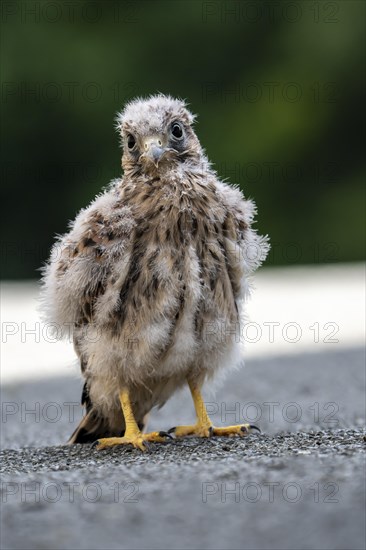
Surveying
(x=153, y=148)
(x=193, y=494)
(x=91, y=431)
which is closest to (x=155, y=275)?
(x=153, y=148)

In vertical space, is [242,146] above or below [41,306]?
above

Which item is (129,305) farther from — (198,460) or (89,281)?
(198,460)

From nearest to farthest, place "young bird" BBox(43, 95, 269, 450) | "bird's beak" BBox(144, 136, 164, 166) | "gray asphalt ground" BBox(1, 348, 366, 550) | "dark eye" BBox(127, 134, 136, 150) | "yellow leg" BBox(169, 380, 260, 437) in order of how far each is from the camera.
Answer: "gray asphalt ground" BBox(1, 348, 366, 550), "young bird" BBox(43, 95, 269, 450), "bird's beak" BBox(144, 136, 164, 166), "yellow leg" BBox(169, 380, 260, 437), "dark eye" BBox(127, 134, 136, 150)

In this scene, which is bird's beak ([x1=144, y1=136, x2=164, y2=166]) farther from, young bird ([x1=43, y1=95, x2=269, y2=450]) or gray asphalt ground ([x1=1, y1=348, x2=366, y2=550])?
gray asphalt ground ([x1=1, y1=348, x2=366, y2=550])

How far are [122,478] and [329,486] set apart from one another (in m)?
0.67

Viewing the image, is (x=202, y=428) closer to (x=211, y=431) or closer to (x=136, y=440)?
(x=211, y=431)

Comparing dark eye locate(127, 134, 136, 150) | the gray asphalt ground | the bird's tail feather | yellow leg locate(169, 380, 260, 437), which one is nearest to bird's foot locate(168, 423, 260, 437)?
yellow leg locate(169, 380, 260, 437)

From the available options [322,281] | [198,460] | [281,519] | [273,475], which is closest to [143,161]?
[198,460]

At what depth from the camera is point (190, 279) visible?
4.10 metres

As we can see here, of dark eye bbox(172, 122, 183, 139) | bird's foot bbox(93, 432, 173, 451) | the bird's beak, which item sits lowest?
bird's foot bbox(93, 432, 173, 451)

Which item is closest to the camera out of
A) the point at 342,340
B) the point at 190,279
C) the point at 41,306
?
the point at 190,279

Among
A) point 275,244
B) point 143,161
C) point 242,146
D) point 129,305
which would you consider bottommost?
point 129,305

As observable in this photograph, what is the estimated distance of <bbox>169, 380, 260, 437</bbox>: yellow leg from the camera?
4363 mm

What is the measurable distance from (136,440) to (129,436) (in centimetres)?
6
